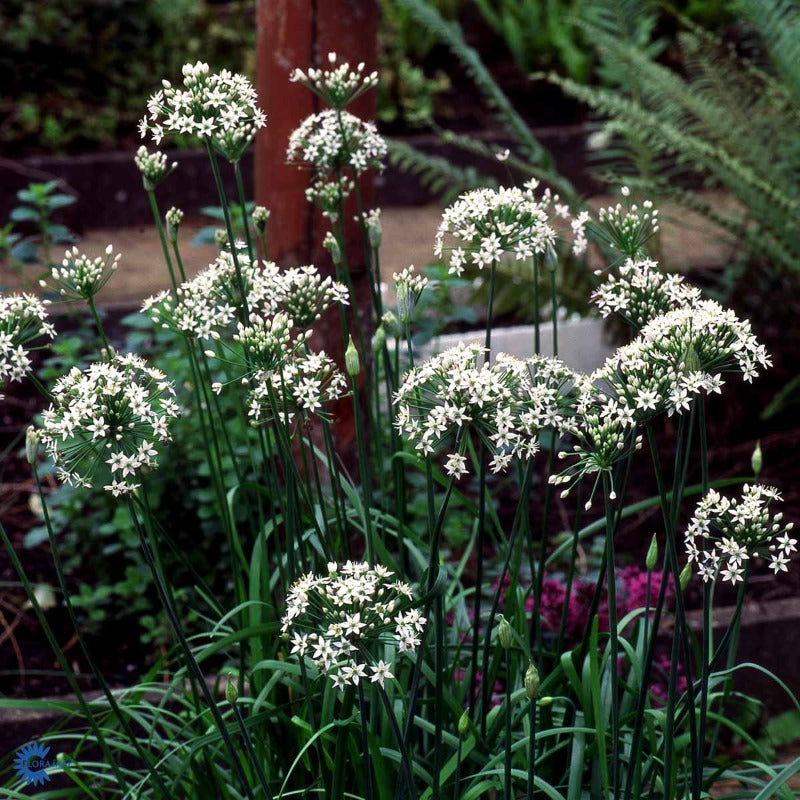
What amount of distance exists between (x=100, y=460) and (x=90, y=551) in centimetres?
181

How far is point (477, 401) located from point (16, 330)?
2.19ft

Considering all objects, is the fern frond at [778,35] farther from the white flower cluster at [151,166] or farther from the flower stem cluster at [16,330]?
the flower stem cluster at [16,330]

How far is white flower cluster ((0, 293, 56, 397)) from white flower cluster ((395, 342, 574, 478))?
526 mm

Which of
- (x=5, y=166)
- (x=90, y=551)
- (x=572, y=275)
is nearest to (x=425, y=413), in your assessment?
(x=90, y=551)

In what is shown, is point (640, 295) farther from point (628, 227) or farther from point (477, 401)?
point (477, 401)

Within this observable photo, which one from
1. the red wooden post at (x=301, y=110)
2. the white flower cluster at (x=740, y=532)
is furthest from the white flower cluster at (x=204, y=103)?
the red wooden post at (x=301, y=110)

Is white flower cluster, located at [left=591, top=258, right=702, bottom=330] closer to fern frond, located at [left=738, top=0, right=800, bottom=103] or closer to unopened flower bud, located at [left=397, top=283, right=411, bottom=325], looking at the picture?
unopened flower bud, located at [left=397, top=283, right=411, bottom=325]

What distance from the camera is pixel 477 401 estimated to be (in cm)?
139

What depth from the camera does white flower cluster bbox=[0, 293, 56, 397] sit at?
1.54 meters

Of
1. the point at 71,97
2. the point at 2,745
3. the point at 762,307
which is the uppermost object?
the point at 71,97

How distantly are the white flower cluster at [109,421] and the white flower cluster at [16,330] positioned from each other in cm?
6

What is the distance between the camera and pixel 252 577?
6.80 feet

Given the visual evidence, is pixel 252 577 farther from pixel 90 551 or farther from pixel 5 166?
pixel 5 166
